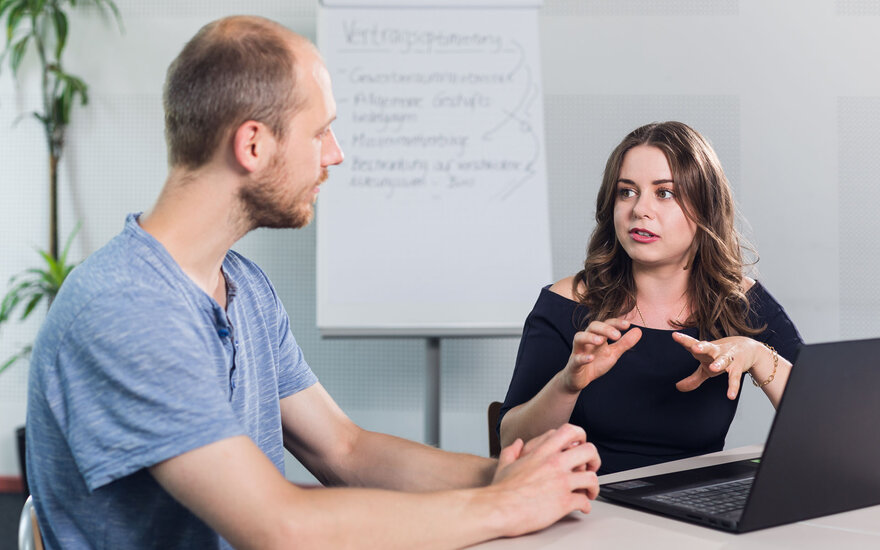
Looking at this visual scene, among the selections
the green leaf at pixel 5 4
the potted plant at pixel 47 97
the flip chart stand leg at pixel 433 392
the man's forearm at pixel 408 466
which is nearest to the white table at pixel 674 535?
the man's forearm at pixel 408 466

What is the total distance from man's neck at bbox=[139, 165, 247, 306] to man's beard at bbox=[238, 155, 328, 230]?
0.02m

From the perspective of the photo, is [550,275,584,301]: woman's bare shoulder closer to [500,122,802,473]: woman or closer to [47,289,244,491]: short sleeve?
[500,122,802,473]: woman

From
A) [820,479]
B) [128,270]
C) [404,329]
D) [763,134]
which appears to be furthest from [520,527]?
[763,134]

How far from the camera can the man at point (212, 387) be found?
88cm

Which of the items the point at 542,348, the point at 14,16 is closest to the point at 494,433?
the point at 542,348

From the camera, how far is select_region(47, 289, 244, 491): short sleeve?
0.88 m

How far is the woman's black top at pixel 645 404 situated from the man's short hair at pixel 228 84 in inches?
35.9

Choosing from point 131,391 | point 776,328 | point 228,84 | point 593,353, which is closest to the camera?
point 131,391

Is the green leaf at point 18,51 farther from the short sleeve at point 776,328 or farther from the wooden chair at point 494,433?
the short sleeve at point 776,328

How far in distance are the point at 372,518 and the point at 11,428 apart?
3.24 meters

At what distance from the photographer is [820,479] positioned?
3.33ft

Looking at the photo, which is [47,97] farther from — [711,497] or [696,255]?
[711,497]

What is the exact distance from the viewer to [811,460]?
38.6 inches

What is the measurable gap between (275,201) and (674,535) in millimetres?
663
